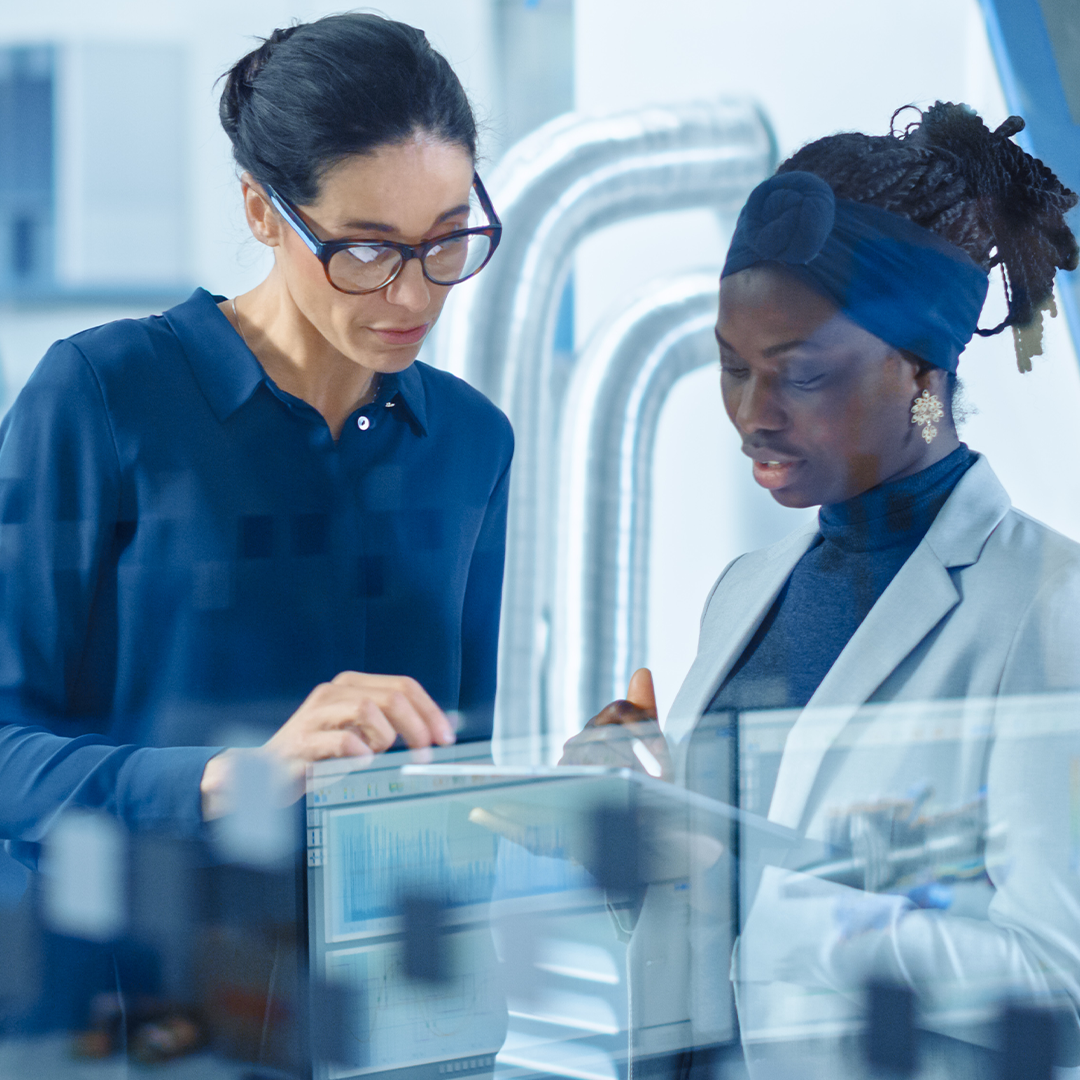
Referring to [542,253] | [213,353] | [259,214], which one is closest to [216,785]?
[213,353]

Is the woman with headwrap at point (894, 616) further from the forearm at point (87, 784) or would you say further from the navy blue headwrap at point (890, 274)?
the forearm at point (87, 784)

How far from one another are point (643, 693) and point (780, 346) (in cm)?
37

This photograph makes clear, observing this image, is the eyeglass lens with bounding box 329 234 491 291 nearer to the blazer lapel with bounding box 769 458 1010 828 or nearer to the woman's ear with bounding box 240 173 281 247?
the woman's ear with bounding box 240 173 281 247

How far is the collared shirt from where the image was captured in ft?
2.89

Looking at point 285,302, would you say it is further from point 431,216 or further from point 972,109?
point 972,109

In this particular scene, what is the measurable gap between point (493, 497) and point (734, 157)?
0.44m

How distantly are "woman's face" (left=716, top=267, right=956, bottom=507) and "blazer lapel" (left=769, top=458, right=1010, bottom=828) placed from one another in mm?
63

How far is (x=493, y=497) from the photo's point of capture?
1.08 meters

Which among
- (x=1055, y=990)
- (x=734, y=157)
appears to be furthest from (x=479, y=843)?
(x=734, y=157)

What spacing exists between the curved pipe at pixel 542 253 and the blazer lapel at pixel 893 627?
26 centimetres

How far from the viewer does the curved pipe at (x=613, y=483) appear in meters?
1.09

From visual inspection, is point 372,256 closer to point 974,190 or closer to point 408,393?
point 408,393

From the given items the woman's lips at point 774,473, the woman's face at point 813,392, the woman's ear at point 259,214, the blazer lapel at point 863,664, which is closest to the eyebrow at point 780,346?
the woman's face at point 813,392

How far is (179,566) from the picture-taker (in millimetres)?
912
